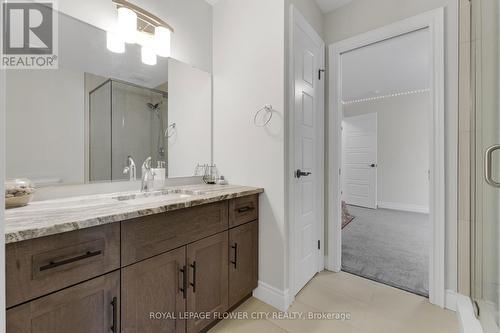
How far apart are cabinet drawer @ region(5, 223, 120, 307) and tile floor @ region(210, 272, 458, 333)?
0.93 meters

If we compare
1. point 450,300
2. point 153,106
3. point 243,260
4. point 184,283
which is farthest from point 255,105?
point 450,300

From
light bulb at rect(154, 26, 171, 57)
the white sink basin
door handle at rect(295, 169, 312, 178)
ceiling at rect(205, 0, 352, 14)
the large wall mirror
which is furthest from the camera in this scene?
ceiling at rect(205, 0, 352, 14)

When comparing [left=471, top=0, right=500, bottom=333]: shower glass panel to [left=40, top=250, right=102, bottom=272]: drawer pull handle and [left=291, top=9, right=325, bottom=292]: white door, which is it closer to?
[left=291, top=9, right=325, bottom=292]: white door

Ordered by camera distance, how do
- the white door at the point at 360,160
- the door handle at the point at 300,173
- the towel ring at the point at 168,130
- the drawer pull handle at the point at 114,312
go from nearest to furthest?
the drawer pull handle at the point at 114,312 → the door handle at the point at 300,173 → the towel ring at the point at 168,130 → the white door at the point at 360,160

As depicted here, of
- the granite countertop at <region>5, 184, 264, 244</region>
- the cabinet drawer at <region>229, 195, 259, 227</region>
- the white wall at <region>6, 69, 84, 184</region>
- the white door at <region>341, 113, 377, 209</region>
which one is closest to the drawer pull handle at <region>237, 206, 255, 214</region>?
the cabinet drawer at <region>229, 195, 259, 227</region>

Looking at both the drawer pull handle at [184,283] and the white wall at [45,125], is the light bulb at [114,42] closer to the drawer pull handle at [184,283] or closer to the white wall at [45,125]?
the white wall at [45,125]

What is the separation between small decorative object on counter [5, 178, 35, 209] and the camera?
1.07 m

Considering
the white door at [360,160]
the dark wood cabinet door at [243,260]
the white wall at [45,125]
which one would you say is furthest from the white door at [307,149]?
the white door at [360,160]

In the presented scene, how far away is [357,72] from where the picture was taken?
12.4ft

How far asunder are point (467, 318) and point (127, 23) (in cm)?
272

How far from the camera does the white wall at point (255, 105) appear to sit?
1.71m

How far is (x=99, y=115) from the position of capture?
59.6 inches

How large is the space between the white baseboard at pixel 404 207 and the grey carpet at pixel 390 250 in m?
0.50

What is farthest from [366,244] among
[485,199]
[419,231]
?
[485,199]
